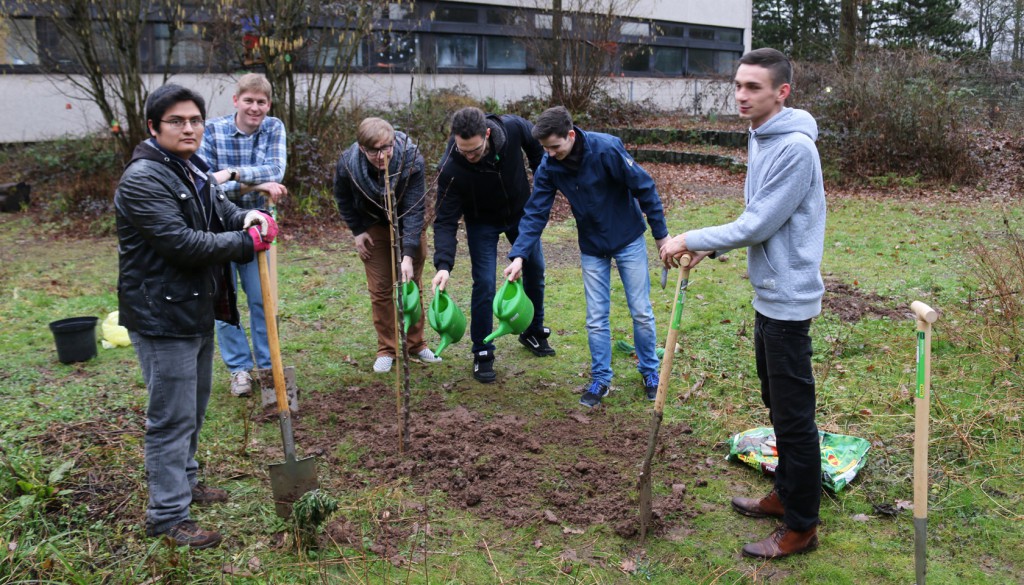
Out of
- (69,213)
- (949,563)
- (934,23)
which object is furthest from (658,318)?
(934,23)

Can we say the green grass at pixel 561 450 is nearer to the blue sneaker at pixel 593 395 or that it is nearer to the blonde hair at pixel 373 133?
the blue sneaker at pixel 593 395

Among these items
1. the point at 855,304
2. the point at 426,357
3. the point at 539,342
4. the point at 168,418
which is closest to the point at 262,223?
the point at 168,418

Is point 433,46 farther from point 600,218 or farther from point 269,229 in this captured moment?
point 269,229

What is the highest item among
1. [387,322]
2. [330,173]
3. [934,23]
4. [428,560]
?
[934,23]

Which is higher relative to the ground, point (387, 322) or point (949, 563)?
point (387, 322)

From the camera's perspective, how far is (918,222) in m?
10.4

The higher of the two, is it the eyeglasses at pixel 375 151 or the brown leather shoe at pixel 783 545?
the eyeglasses at pixel 375 151

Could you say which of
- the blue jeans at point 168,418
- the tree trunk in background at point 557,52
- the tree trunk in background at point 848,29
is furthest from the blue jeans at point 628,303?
the tree trunk in background at point 848,29

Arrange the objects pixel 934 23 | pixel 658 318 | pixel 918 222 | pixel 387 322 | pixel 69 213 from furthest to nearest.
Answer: pixel 934 23 → pixel 69 213 → pixel 918 222 → pixel 658 318 → pixel 387 322

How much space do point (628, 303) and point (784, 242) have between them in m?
1.91

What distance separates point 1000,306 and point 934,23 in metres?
25.2

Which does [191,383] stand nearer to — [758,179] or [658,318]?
[758,179]

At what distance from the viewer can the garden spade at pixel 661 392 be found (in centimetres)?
318

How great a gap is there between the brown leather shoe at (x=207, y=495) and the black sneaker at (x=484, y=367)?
2.04 metres
